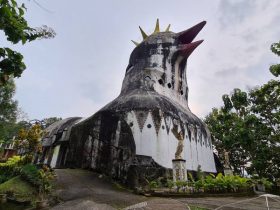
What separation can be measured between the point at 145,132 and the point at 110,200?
6.41m

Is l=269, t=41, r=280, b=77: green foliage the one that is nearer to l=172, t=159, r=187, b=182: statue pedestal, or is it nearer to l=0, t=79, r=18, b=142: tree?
l=172, t=159, r=187, b=182: statue pedestal

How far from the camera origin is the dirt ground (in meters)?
6.89

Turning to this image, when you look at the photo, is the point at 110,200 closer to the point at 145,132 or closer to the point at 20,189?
the point at 20,189

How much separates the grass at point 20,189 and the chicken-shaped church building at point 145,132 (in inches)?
144

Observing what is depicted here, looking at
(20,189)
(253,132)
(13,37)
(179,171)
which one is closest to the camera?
(13,37)

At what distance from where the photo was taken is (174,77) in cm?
1964

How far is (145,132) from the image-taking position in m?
14.0

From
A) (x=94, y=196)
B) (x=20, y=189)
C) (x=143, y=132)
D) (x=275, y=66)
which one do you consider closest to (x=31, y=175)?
(x=20, y=189)

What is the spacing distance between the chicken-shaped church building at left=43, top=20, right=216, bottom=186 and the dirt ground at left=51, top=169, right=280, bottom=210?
128 centimetres

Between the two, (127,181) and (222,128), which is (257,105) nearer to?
(222,128)

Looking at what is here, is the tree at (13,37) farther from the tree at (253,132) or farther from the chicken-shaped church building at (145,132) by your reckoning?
the tree at (253,132)

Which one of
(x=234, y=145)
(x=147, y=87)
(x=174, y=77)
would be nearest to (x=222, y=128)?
(x=234, y=145)

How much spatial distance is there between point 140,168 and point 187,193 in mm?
2659

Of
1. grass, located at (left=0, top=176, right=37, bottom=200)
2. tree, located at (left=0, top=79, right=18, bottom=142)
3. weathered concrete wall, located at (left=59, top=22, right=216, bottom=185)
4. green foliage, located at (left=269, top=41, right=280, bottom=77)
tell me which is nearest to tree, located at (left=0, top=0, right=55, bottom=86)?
grass, located at (left=0, top=176, right=37, bottom=200)
